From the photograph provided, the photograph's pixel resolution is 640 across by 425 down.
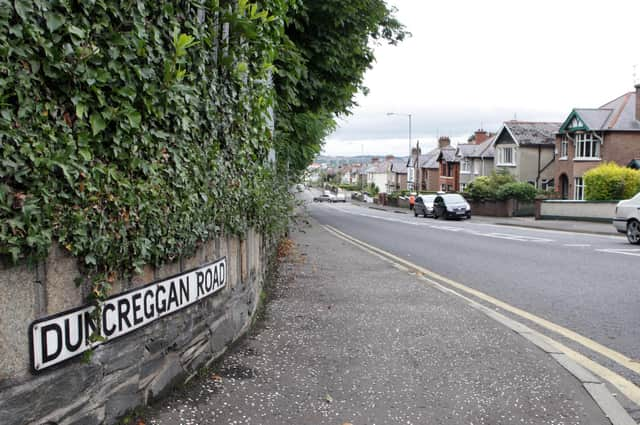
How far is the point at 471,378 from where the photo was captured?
4164mm

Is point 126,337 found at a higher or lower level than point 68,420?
higher

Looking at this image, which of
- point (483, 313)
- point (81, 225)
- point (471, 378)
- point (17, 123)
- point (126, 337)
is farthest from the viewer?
point (483, 313)

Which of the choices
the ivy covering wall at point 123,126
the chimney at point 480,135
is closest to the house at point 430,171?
the chimney at point 480,135

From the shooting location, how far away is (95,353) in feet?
9.16

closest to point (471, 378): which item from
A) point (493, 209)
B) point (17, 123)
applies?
point (17, 123)

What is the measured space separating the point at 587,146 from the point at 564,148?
288 centimetres

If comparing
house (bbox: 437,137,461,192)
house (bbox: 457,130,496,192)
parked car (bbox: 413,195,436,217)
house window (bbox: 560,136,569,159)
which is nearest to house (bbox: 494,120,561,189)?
house (bbox: 457,130,496,192)

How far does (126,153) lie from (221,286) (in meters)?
1.66

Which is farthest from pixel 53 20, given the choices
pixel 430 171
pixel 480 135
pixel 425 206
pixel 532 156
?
pixel 430 171

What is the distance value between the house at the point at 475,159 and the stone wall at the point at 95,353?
52448mm

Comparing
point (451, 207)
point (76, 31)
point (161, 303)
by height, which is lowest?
point (451, 207)

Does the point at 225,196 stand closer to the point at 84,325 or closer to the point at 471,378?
the point at 84,325

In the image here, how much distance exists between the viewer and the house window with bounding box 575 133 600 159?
3837 centimetres

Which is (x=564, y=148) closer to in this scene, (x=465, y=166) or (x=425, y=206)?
(x=425, y=206)
